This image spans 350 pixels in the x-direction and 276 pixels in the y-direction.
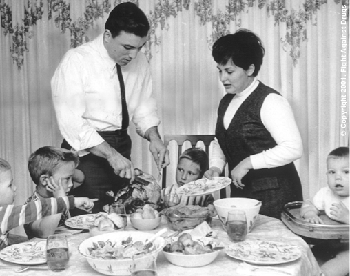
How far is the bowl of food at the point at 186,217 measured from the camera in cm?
135

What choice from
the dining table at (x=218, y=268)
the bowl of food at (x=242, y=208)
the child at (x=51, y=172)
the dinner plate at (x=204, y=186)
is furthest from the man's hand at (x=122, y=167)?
the dining table at (x=218, y=268)

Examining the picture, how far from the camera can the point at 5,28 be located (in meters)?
2.97

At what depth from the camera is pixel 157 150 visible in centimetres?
224

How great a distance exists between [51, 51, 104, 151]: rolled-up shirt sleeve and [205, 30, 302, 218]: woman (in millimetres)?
518

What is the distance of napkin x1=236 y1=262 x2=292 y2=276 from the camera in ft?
3.42

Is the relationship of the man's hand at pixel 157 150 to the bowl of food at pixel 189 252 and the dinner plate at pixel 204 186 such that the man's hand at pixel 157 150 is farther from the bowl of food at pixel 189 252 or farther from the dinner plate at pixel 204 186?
the bowl of food at pixel 189 252

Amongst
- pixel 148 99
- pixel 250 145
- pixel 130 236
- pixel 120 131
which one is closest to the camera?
pixel 130 236

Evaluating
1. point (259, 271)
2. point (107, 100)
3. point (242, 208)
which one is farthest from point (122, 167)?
point (259, 271)

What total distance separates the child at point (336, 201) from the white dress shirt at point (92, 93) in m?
0.90

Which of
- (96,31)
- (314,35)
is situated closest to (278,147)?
(314,35)

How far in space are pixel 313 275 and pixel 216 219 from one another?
394 mm

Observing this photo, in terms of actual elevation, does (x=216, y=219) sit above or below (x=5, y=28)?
below

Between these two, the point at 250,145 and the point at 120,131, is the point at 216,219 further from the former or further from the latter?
the point at 120,131

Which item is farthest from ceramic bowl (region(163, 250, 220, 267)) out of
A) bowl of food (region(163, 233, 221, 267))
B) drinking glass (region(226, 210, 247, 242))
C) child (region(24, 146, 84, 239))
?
child (region(24, 146, 84, 239))
